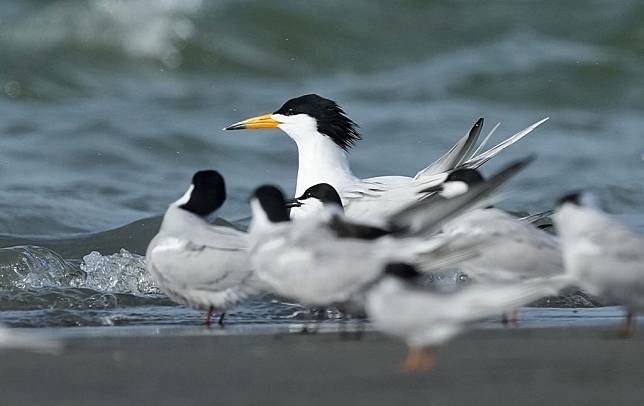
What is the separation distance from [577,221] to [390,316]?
2.68ft

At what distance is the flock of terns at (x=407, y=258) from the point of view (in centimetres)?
351

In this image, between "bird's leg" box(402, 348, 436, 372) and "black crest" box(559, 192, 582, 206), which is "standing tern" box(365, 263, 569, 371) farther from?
"black crest" box(559, 192, 582, 206)

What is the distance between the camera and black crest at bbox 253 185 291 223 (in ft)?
14.8

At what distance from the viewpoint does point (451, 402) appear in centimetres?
314

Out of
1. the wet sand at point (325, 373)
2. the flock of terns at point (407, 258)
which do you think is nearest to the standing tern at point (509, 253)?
the flock of terns at point (407, 258)

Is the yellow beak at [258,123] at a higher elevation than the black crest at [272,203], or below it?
higher

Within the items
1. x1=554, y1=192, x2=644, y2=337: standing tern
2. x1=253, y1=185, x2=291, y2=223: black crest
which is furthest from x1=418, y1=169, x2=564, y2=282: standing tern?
x1=253, y1=185, x2=291, y2=223: black crest

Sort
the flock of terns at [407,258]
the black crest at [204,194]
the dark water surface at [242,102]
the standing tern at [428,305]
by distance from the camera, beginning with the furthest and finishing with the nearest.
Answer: the dark water surface at [242,102]
the black crest at [204,194]
the flock of terns at [407,258]
the standing tern at [428,305]

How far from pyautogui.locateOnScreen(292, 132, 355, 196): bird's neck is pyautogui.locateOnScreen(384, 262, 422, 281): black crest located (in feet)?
10.1

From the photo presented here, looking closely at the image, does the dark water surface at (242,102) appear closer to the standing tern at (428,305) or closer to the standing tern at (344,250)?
the standing tern at (344,250)

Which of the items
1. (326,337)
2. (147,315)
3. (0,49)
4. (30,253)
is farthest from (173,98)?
(326,337)

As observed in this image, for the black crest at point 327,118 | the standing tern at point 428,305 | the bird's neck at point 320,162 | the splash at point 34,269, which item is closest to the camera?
the standing tern at point 428,305

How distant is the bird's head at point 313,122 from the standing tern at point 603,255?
2998 mm

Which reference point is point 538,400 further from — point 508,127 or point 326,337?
point 508,127
